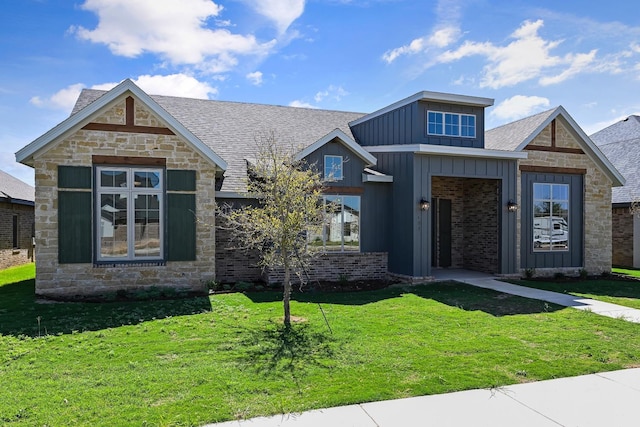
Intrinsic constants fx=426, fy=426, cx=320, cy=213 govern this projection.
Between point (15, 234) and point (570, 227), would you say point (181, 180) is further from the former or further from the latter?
point (570, 227)

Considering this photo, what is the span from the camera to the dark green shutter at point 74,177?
10.6m

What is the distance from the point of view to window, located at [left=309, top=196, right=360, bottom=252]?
1324cm

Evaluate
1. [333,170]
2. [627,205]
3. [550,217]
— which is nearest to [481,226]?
[550,217]

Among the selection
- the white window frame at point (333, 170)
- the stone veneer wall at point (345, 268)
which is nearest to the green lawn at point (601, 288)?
the stone veneer wall at point (345, 268)

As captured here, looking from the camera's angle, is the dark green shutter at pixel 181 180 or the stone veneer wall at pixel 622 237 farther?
the stone veneer wall at pixel 622 237

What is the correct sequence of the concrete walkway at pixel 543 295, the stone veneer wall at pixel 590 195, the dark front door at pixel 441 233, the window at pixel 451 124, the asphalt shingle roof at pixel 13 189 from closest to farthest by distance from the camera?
the concrete walkway at pixel 543 295, the window at pixel 451 124, the stone veneer wall at pixel 590 195, the dark front door at pixel 441 233, the asphalt shingle roof at pixel 13 189

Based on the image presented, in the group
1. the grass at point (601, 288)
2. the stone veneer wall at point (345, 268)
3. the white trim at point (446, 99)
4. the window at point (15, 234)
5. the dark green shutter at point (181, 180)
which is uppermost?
the white trim at point (446, 99)

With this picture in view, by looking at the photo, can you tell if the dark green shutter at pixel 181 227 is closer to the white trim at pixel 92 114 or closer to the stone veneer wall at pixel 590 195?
the white trim at pixel 92 114

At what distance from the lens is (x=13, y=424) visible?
414 centimetres

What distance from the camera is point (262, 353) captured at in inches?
250

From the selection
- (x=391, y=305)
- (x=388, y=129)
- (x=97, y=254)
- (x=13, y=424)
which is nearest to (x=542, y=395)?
(x=391, y=305)

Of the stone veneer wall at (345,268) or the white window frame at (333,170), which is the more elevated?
the white window frame at (333,170)

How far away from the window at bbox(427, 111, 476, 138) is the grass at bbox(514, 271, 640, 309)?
5.17m

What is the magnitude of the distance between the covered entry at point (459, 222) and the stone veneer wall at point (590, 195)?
2157 millimetres
